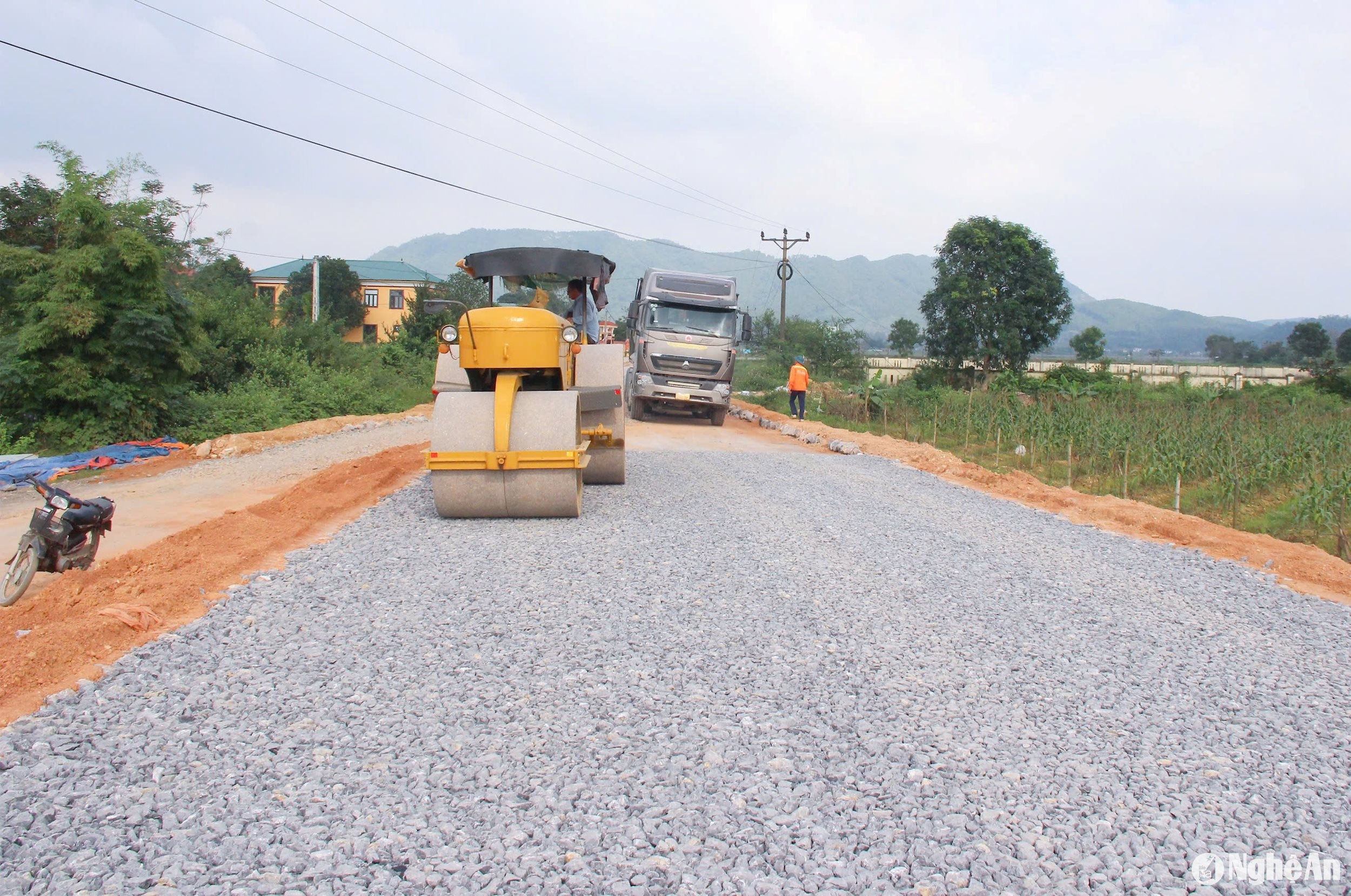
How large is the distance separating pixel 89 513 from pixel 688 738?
485 cm

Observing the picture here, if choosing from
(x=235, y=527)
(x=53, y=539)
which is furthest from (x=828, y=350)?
(x=53, y=539)

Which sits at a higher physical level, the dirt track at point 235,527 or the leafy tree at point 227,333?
the leafy tree at point 227,333

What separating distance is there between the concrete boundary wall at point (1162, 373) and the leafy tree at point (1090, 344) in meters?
2.58

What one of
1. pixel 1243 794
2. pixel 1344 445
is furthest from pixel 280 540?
pixel 1344 445

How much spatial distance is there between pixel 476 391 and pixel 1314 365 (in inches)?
1615

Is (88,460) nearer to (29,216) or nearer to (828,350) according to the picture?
(29,216)

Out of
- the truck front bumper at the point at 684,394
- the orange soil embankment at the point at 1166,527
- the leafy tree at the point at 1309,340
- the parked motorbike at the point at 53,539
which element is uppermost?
the leafy tree at the point at 1309,340

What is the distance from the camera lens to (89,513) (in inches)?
249

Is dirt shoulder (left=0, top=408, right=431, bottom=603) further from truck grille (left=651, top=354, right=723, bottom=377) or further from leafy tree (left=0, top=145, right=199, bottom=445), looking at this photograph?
truck grille (left=651, top=354, right=723, bottom=377)

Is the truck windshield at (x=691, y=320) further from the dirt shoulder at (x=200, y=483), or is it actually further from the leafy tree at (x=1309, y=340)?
the leafy tree at (x=1309, y=340)

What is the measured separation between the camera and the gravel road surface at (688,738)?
300cm

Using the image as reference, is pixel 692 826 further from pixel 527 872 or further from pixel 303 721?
pixel 303 721

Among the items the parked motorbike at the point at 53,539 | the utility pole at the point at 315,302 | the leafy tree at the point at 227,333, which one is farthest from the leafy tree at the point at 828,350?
the parked motorbike at the point at 53,539

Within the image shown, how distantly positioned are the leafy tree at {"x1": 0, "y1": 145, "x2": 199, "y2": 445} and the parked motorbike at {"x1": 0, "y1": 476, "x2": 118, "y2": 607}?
13.7 meters
